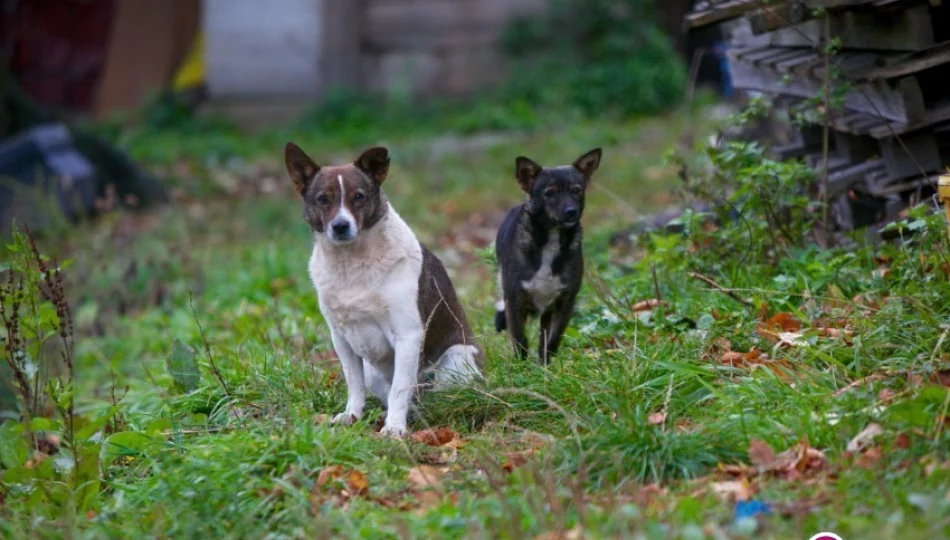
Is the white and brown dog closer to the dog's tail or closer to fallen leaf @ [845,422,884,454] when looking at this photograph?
the dog's tail

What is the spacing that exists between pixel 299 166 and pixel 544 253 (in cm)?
128

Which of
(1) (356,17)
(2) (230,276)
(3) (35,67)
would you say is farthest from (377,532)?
(3) (35,67)

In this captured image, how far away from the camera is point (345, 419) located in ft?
17.7

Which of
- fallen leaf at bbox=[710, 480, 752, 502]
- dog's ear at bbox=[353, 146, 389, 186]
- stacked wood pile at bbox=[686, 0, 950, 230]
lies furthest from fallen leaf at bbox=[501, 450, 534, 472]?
stacked wood pile at bbox=[686, 0, 950, 230]

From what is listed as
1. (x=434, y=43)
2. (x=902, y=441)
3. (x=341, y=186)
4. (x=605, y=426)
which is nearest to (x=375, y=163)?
(x=341, y=186)

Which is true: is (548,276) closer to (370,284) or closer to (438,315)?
(438,315)

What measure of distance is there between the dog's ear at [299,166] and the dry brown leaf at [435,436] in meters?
1.32

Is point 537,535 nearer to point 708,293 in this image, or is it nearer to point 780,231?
point 708,293

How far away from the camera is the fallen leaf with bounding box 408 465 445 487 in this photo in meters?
4.61

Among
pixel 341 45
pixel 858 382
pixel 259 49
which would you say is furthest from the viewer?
pixel 259 49

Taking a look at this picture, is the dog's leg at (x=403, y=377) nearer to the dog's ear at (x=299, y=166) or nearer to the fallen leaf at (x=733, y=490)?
the dog's ear at (x=299, y=166)

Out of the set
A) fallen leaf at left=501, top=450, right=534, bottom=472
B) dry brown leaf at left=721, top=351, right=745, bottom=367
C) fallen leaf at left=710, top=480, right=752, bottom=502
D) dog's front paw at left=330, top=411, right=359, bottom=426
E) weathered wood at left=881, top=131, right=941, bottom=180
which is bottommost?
fallen leaf at left=710, top=480, right=752, bottom=502

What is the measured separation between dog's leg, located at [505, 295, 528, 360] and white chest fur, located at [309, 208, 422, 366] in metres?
0.61

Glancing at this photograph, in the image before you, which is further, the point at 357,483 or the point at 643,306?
the point at 643,306
